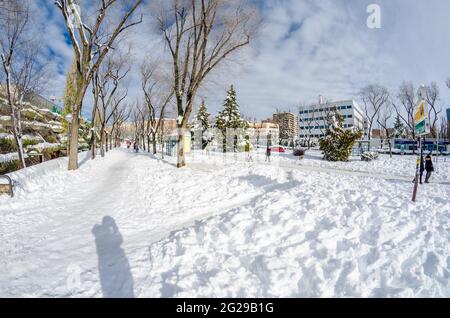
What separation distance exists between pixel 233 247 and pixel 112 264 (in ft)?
7.00

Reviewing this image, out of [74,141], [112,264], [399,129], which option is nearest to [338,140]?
[74,141]

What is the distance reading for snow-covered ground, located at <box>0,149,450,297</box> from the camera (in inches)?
128

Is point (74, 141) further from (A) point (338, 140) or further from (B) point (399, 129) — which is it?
(B) point (399, 129)

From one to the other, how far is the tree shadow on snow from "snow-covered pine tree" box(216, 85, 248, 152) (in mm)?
33323

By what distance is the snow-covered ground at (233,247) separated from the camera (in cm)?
326

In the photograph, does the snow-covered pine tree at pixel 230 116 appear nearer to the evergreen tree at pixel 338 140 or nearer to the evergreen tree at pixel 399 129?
the evergreen tree at pixel 338 140

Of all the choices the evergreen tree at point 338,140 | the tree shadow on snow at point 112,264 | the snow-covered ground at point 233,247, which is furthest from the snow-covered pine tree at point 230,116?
the tree shadow on snow at point 112,264

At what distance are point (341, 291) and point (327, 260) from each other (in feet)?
1.98

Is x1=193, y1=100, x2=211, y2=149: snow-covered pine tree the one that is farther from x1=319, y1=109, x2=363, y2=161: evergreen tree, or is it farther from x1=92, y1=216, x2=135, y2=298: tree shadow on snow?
x1=92, y1=216, x2=135, y2=298: tree shadow on snow

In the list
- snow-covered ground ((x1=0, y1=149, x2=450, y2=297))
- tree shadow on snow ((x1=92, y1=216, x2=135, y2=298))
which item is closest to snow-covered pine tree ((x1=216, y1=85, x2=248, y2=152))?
snow-covered ground ((x1=0, y1=149, x2=450, y2=297))

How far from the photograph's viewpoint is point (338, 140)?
23.8 meters

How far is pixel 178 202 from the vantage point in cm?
771
